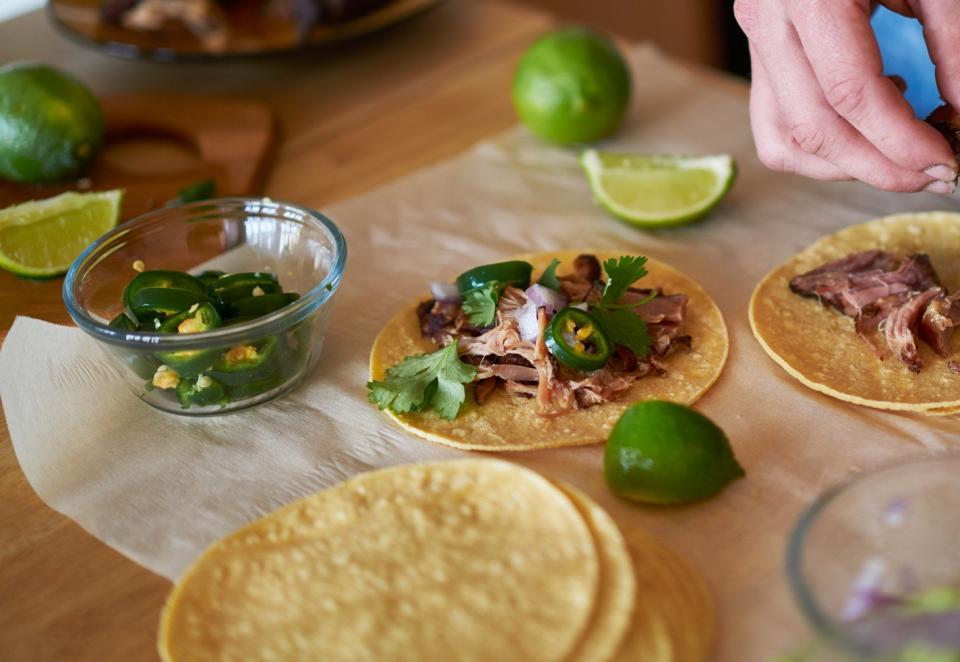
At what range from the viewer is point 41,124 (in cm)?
297

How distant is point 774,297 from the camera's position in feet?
8.10

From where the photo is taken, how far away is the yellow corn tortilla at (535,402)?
2.11 m

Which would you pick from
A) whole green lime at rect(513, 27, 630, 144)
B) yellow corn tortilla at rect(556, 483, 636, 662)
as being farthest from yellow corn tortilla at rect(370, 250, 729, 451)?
whole green lime at rect(513, 27, 630, 144)

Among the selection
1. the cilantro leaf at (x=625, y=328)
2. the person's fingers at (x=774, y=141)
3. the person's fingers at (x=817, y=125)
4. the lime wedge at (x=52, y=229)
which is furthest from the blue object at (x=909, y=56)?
the lime wedge at (x=52, y=229)

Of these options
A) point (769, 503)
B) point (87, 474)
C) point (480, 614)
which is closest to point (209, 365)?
point (87, 474)

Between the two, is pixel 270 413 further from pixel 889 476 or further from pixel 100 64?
pixel 100 64

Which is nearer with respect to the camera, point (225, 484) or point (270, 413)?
point (225, 484)

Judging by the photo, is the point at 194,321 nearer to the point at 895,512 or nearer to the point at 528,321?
the point at 528,321

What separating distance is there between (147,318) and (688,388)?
123cm

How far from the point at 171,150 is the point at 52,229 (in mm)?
730

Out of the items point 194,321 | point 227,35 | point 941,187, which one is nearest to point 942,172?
point 941,187

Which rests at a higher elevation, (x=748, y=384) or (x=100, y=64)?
(x=100, y=64)

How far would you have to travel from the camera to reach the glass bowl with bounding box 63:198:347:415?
214cm

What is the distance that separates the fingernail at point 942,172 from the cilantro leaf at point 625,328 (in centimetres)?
68
